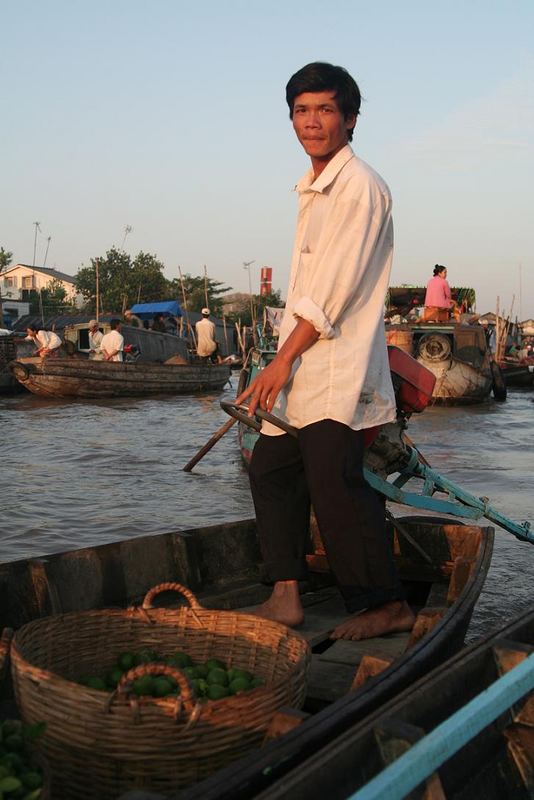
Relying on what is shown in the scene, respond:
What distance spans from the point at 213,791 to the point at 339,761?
24cm

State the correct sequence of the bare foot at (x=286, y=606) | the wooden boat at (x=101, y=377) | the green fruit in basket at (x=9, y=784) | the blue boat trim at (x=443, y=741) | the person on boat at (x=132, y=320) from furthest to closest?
the person on boat at (x=132, y=320) < the wooden boat at (x=101, y=377) < the bare foot at (x=286, y=606) < the green fruit in basket at (x=9, y=784) < the blue boat trim at (x=443, y=741)

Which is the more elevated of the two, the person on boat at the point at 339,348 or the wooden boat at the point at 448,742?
the person on boat at the point at 339,348

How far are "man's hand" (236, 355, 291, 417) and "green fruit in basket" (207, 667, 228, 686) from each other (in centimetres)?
92

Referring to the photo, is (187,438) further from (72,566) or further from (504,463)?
(72,566)

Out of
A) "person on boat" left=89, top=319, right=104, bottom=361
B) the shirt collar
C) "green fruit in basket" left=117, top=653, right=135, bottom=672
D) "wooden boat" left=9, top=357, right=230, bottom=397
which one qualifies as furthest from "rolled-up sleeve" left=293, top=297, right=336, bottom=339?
"person on boat" left=89, top=319, right=104, bottom=361

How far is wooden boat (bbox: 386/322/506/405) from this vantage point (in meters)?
17.8

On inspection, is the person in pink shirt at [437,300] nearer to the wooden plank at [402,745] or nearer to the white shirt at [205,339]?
the white shirt at [205,339]

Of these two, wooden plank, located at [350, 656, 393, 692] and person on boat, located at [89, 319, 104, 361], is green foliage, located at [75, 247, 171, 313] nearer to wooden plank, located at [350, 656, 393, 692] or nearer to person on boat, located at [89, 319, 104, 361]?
person on boat, located at [89, 319, 104, 361]

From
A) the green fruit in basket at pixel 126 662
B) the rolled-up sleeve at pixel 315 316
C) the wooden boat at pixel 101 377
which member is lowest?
the wooden boat at pixel 101 377

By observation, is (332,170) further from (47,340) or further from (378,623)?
(47,340)

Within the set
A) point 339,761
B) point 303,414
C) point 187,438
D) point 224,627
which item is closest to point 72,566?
point 224,627

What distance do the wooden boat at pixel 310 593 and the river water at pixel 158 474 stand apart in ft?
2.90

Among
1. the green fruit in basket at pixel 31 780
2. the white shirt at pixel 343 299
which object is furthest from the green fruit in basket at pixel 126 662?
the white shirt at pixel 343 299

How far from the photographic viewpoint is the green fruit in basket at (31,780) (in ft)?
5.43
